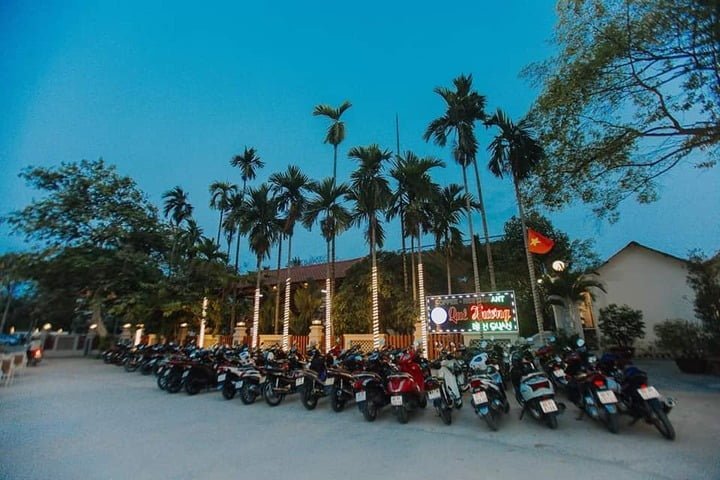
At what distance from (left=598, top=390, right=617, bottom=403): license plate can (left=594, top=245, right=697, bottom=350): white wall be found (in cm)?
1254

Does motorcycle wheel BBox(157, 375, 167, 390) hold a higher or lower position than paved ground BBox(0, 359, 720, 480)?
higher

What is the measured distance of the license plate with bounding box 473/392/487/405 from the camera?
4.23m

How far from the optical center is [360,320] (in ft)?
43.9

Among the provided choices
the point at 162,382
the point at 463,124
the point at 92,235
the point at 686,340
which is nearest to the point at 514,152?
the point at 463,124

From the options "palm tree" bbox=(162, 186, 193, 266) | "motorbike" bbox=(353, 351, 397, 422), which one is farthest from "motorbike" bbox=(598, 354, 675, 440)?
"palm tree" bbox=(162, 186, 193, 266)

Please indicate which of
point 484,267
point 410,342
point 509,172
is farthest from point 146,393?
point 484,267

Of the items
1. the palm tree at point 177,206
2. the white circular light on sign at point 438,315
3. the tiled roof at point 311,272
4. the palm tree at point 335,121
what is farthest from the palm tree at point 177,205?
the white circular light on sign at point 438,315

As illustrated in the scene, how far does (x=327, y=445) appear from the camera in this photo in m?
3.97

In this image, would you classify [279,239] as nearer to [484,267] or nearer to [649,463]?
[484,267]

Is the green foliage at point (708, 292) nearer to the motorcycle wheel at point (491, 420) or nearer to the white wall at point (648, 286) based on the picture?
the white wall at point (648, 286)

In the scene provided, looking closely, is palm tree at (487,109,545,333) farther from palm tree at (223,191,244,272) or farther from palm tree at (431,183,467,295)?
palm tree at (223,191,244,272)

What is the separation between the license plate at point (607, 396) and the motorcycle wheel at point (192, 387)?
306 inches

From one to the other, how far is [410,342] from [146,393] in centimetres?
731

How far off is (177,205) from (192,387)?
1788 centimetres
